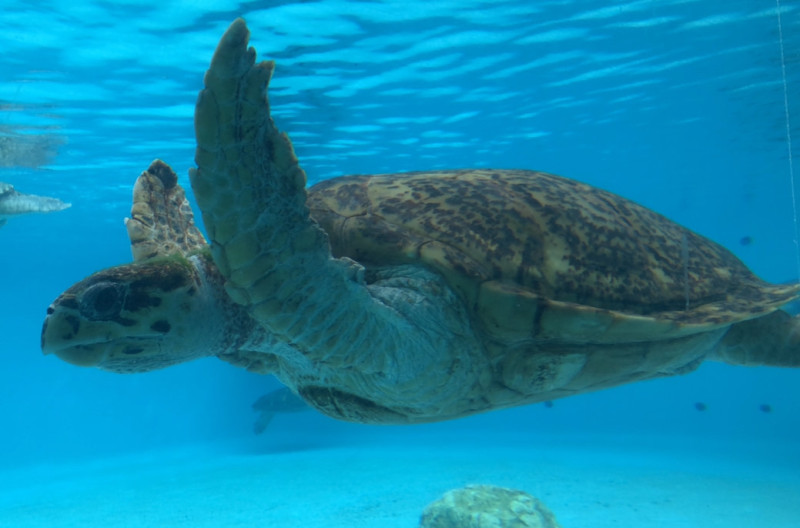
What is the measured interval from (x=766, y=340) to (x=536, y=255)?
2.76m

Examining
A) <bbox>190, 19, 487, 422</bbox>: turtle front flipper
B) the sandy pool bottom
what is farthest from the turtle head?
the sandy pool bottom

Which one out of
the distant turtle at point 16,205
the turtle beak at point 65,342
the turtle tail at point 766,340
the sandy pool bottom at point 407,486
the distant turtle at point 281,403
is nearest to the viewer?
the turtle beak at point 65,342

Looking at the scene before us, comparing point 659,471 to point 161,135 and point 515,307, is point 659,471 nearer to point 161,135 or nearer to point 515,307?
point 515,307

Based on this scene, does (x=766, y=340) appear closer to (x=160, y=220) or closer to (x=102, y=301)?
(x=160, y=220)

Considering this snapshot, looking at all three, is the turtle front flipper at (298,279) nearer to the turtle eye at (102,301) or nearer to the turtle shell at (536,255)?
the turtle shell at (536,255)

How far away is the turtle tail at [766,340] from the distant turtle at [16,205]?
642 inches

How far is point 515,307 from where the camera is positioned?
315cm

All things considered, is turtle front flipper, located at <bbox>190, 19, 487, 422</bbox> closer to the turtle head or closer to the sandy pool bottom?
the turtle head

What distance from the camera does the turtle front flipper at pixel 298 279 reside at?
1944 millimetres

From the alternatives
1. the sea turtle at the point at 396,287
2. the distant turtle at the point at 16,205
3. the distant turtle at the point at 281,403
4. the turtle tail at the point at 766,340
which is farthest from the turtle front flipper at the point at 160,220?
the distant turtle at the point at 281,403

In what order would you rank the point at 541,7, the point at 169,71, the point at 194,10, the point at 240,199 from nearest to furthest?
the point at 240,199, the point at 194,10, the point at 541,7, the point at 169,71

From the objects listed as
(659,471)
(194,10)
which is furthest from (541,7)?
(659,471)

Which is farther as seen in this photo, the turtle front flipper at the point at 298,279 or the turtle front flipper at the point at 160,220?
the turtle front flipper at the point at 160,220

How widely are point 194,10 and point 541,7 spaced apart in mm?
7472
